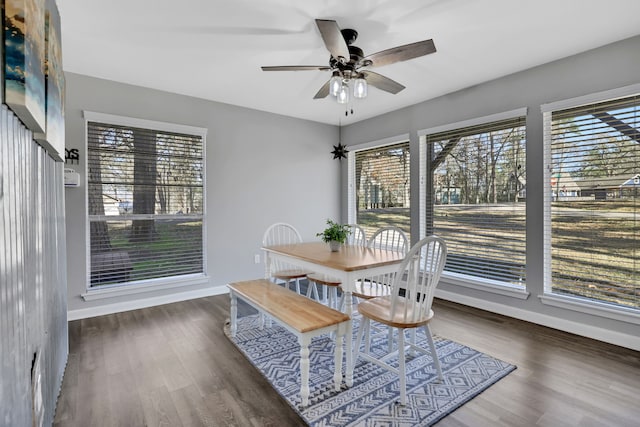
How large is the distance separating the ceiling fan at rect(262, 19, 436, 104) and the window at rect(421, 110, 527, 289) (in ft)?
4.90

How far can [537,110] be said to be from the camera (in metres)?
3.09

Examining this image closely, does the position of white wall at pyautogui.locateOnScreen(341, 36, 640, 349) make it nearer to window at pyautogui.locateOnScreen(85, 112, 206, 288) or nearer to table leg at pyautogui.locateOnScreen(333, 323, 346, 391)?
table leg at pyautogui.locateOnScreen(333, 323, 346, 391)

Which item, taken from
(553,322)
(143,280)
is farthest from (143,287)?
(553,322)

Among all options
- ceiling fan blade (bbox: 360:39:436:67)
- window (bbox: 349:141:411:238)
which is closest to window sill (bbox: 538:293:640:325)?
window (bbox: 349:141:411:238)

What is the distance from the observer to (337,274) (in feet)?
7.43

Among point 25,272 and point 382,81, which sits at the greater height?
point 382,81

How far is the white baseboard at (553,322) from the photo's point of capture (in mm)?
2590

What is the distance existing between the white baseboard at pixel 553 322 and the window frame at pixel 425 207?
0.47 feet

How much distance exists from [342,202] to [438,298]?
221 centimetres

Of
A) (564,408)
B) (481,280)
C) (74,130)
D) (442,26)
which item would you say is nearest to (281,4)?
(442,26)

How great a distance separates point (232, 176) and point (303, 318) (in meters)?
2.67

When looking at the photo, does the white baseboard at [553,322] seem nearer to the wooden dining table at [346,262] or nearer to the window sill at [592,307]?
the window sill at [592,307]

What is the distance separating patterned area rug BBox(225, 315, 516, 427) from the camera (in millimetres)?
1800

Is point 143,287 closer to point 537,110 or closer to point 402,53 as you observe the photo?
point 402,53
